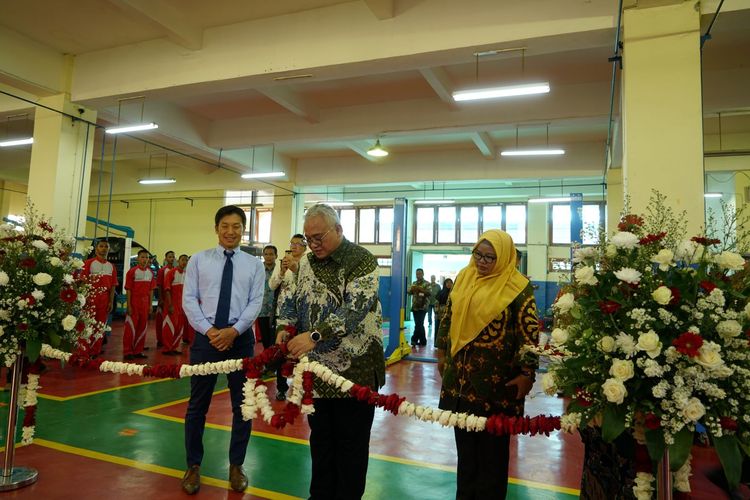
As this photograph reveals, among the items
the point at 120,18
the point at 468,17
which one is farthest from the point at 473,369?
the point at 120,18

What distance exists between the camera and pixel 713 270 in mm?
1727

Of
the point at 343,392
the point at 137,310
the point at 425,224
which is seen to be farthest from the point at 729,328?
the point at 425,224

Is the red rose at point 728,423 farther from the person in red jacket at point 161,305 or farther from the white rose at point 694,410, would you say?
the person in red jacket at point 161,305

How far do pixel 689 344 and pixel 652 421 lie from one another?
280mm

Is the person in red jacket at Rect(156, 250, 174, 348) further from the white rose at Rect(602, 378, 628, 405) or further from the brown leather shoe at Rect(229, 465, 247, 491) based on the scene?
the white rose at Rect(602, 378, 628, 405)

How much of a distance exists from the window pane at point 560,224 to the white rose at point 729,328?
592 inches

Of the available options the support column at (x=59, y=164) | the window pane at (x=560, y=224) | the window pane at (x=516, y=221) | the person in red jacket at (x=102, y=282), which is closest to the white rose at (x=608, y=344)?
the person in red jacket at (x=102, y=282)

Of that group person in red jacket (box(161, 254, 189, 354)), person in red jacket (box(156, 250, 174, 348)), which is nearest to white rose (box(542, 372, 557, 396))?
person in red jacket (box(161, 254, 189, 354))

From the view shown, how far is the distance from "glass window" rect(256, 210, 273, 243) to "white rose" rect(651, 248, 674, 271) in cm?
1677

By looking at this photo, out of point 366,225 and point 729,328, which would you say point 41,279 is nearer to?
point 729,328

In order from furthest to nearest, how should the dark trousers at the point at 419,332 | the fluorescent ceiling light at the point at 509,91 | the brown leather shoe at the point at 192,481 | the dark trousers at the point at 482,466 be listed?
the dark trousers at the point at 419,332 < the fluorescent ceiling light at the point at 509,91 < the brown leather shoe at the point at 192,481 < the dark trousers at the point at 482,466

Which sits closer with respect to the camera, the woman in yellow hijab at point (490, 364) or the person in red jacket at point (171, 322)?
the woman in yellow hijab at point (490, 364)

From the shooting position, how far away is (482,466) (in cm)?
216

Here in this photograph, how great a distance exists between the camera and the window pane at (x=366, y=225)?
18.1m
